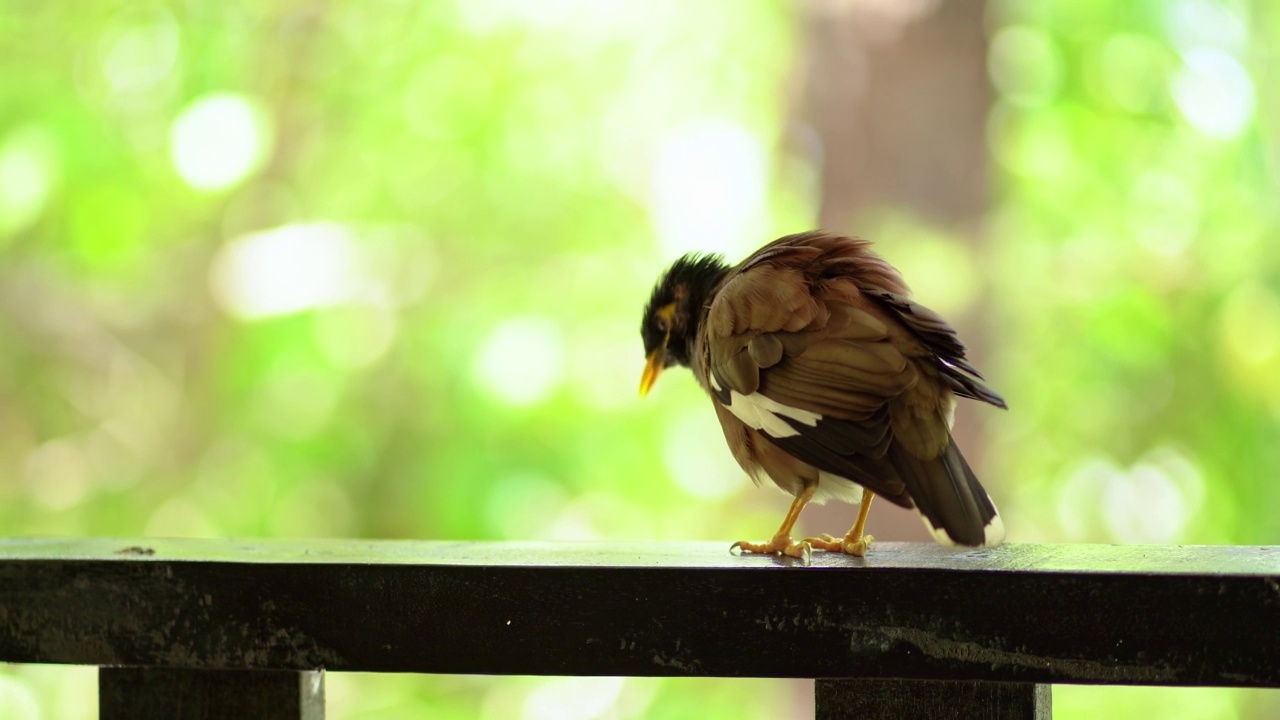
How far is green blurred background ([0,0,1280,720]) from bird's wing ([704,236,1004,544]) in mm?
3838

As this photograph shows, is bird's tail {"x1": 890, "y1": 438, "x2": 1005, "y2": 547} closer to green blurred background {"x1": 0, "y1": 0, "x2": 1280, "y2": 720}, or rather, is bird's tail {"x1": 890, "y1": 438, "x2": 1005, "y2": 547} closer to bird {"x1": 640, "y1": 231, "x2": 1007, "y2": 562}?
bird {"x1": 640, "y1": 231, "x2": 1007, "y2": 562}

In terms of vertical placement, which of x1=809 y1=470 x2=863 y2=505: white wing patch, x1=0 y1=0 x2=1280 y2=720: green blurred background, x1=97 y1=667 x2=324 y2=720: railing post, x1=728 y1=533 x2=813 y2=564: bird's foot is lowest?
x1=97 y1=667 x2=324 y2=720: railing post

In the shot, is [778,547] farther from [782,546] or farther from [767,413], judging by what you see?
[767,413]

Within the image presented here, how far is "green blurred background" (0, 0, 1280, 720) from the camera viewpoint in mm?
6570

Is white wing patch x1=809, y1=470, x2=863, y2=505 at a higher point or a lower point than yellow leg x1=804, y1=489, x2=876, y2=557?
higher

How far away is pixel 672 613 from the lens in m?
1.45

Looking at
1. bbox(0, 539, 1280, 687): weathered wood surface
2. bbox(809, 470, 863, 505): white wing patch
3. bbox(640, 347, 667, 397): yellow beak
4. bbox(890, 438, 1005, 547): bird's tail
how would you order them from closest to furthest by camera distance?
1. bbox(0, 539, 1280, 687): weathered wood surface
2. bbox(890, 438, 1005, 547): bird's tail
3. bbox(809, 470, 863, 505): white wing patch
4. bbox(640, 347, 667, 397): yellow beak

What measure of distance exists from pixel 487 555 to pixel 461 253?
5764 mm

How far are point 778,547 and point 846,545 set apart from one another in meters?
0.12

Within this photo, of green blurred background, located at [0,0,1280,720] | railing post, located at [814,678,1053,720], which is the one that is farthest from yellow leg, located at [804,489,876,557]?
green blurred background, located at [0,0,1280,720]

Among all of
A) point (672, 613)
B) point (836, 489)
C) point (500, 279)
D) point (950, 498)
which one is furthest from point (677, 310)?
point (500, 279)

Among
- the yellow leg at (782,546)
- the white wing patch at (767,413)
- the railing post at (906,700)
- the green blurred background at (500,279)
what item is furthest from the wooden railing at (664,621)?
the green blurred background at (500,279)

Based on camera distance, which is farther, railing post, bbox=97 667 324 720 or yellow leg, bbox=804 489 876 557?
yellow leg, bbox=804 489 876 557

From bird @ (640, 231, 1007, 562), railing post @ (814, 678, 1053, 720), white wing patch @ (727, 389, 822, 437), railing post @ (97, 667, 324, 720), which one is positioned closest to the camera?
railing post @ (814, 678, 1053, 720)
